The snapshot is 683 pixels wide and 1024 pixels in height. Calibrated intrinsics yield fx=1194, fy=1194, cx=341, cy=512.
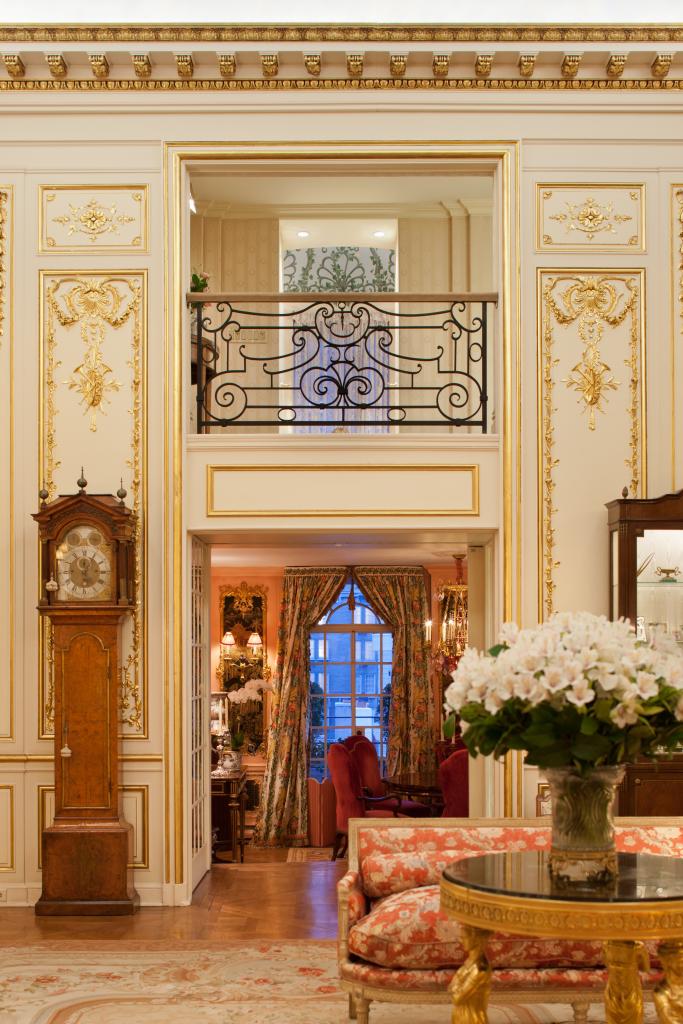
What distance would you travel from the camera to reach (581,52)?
7160 millimetres

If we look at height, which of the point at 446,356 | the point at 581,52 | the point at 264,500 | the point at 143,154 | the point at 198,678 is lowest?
the point at 198,678

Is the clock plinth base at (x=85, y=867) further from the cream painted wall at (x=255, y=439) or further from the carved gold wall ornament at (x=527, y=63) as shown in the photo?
the carved gold wall ornament at (x=527, y=63)

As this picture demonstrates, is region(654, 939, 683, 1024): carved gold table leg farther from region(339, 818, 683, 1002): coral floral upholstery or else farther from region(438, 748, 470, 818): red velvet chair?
region(438, 748, 470, 818): red velvet chair

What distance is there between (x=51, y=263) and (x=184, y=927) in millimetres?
3976

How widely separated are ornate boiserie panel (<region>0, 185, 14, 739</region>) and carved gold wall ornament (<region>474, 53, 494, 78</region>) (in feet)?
9.67

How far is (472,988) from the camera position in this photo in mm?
3873

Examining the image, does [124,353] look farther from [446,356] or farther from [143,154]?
[446,356]

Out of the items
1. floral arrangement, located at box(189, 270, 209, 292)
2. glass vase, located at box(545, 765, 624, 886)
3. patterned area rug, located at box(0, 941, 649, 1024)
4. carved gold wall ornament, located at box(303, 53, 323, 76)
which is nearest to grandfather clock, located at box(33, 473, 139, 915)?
patterned area rug, located at box(0, 941, 649, 1024)

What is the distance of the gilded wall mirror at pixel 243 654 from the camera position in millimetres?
14336

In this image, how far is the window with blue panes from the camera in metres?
14.2

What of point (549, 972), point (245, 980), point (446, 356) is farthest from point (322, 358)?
point (549, 972)

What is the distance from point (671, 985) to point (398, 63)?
5415 mm

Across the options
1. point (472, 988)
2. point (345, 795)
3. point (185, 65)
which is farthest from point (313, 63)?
point (345, 795)

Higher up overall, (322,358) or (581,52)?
(581,52)
